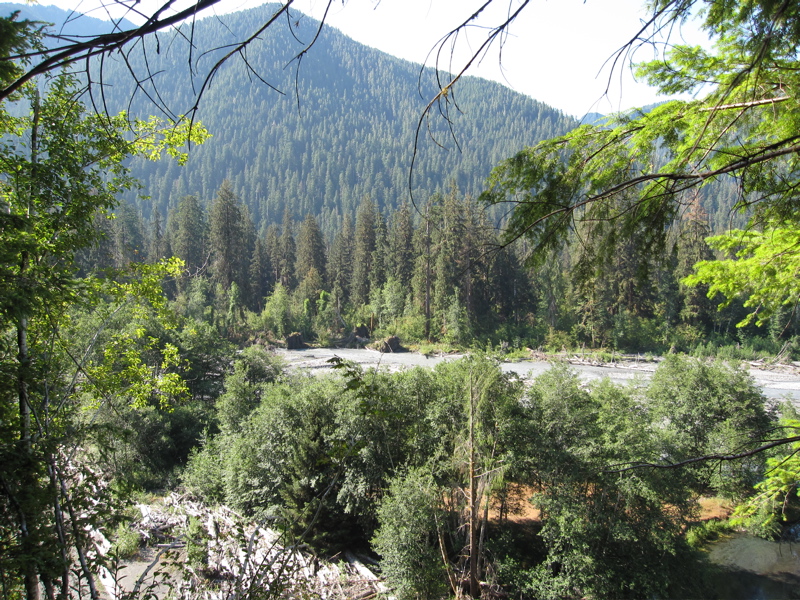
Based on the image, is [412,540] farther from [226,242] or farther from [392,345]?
[226,242]

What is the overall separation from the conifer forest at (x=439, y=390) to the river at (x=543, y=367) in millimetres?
1012

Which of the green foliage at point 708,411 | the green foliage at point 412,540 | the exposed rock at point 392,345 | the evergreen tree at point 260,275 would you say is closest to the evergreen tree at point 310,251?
the evergreen tree at point 260,275

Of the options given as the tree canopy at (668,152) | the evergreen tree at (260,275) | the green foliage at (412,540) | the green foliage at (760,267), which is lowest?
the green foliage at (412,540)

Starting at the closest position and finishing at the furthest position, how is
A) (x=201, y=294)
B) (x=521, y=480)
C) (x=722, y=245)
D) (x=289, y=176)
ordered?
1. (x=722, y=245)
2. (x=521, y=480)
3. (x=201, y=294)
4. (x=289, y=176)

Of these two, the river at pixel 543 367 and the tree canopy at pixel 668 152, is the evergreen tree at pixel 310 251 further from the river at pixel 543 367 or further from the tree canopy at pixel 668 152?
the tree canopy at pixel 668 152

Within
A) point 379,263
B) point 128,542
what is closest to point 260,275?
point 379,263

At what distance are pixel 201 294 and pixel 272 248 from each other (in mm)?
17229

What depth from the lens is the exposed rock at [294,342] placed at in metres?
35.9

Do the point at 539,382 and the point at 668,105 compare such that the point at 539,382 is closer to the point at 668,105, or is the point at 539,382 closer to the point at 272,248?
the point at 668,105

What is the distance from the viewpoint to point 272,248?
5197 cm

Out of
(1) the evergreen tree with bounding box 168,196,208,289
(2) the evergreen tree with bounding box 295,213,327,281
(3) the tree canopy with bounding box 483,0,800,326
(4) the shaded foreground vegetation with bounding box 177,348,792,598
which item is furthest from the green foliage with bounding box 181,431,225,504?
(2) the evergreen tree with bounding box 295,213,327,281

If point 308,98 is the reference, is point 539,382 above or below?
below

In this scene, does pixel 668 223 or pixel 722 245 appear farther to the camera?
pixel 722 245

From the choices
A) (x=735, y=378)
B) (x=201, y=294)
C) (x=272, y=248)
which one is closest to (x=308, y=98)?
(x=272, y=248)
